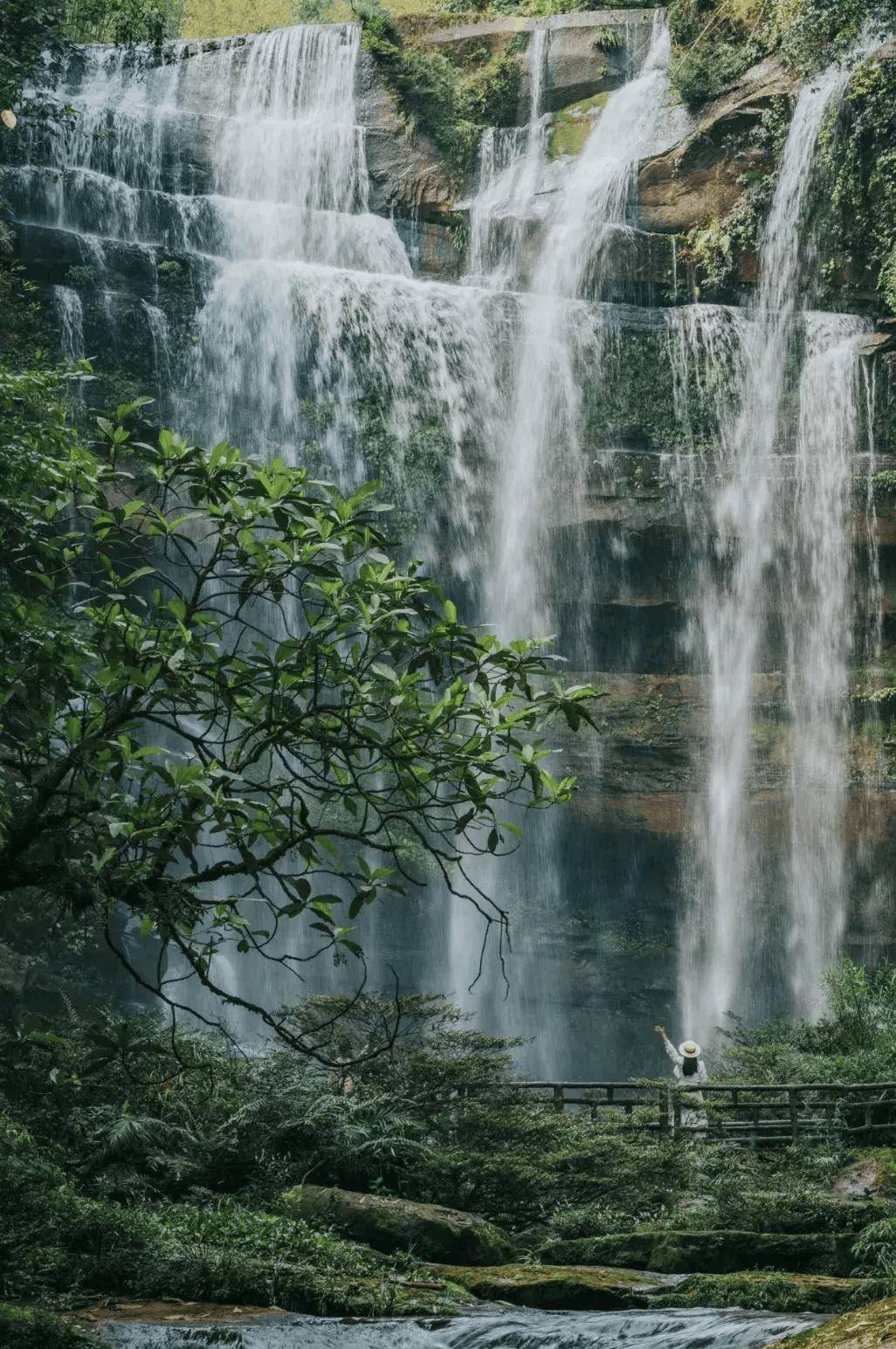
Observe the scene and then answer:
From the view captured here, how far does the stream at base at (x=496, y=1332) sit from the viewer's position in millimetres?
5457

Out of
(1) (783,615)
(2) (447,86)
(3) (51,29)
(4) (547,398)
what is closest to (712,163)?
(4) (547,398)

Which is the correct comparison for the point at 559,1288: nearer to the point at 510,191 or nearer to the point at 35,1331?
the point at 35,1331

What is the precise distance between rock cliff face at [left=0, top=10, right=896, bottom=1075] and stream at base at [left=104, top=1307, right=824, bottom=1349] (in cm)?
1718

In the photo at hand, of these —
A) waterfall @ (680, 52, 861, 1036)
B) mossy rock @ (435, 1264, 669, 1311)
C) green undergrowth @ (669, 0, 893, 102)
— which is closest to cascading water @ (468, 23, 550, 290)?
green undergrowth @ (669, 0, 893, 102)

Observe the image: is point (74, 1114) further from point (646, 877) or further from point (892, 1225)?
point (646, 877)

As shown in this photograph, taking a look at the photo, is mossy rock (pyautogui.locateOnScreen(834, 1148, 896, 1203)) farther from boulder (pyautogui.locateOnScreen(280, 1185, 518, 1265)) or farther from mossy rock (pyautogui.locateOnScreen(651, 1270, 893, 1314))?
boulder (pyautogui.locateOnScreen(280, 1185, 518, 1265))

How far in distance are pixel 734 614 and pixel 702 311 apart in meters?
5.76

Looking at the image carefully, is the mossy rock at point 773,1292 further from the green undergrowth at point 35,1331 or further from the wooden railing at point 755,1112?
the wooden railing at point 755,1112

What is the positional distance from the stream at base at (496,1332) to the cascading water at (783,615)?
17.1 metres

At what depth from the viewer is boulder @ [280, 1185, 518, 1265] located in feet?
24.0

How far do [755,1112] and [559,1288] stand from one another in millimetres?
5461

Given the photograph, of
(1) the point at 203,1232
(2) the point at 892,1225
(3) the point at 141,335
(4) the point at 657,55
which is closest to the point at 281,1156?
(1) the point at 203,1232

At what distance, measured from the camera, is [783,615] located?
906 inches

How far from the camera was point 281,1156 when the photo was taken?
332 inches
